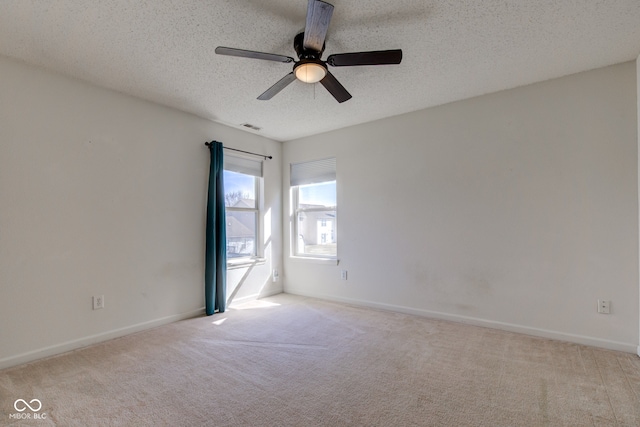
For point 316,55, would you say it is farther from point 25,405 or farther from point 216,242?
point 25,405

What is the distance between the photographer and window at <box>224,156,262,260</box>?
4.34 meters

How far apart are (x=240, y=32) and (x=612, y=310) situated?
3.82 m

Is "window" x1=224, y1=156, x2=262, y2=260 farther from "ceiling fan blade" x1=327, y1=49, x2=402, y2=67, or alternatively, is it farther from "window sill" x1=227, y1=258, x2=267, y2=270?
"ceiling fan blade" x1=327, y1=49, x2=402, y2=67

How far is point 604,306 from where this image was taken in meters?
2.72

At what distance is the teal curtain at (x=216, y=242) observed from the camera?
150 inches

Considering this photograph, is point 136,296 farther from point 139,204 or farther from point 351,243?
point 351,243

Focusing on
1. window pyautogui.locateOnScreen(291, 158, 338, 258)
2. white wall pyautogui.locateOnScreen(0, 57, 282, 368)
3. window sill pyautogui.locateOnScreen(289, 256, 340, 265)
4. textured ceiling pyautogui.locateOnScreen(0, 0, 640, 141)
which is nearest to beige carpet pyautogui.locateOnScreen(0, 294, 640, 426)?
white wall pyautogui.locateOnScreen(0, 57, 282, 368)

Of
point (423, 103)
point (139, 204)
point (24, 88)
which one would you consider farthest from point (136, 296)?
point (423, 103)

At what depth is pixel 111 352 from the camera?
8.87 ft

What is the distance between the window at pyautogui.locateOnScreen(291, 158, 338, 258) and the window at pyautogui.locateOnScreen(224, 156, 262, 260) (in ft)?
2.02

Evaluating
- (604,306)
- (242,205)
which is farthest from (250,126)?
(604,306)

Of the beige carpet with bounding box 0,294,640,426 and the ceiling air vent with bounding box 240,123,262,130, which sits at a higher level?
the ceiling air vent with bounding box 240,123,262,130

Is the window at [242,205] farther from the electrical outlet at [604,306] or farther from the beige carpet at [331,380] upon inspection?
the electrical outlet at [604,306]

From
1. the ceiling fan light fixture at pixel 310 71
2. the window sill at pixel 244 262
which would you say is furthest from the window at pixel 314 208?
the ceiling fan light fixture at pixel 310 71
